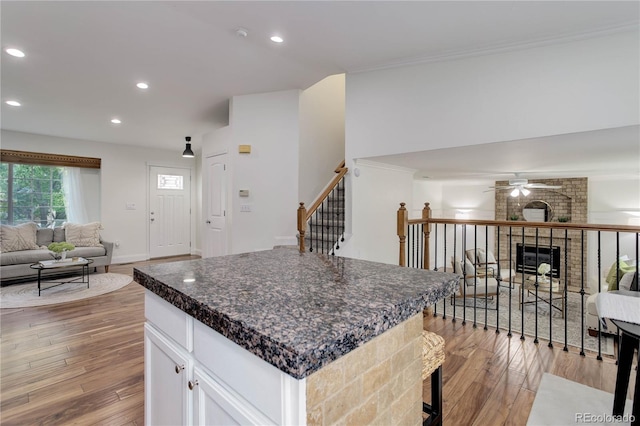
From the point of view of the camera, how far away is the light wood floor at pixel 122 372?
1793mm

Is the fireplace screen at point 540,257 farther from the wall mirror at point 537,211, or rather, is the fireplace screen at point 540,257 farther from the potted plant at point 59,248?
the potted plant at point 59,248

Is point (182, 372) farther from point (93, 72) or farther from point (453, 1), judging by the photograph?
point (93, 72)

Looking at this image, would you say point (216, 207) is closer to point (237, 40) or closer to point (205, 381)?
point (237, 40)

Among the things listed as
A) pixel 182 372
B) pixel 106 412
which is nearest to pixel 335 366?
pixel 182 372

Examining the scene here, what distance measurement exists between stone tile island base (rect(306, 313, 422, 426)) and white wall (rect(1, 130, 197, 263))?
712 centimetres

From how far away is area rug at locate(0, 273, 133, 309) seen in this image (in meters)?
3.87

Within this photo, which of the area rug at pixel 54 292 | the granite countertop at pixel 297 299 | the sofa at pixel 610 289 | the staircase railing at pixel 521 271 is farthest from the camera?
the area rug at pixel 54 292

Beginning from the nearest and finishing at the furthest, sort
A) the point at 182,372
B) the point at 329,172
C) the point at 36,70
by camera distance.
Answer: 1. the point at 182,372
2. the point at 36,70
3. the point at 329,172

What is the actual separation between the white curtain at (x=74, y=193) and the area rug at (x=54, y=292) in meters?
1.65

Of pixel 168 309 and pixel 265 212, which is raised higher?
pixel 265 212

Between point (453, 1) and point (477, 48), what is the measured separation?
2.58ft

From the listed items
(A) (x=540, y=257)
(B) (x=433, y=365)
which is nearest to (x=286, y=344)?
(B) (x=433, y=365)

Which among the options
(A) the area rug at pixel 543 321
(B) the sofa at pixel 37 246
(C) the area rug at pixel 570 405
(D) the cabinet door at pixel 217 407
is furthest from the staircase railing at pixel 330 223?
(B) the sofa at pixel 37 246

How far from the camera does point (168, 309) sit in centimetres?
108
